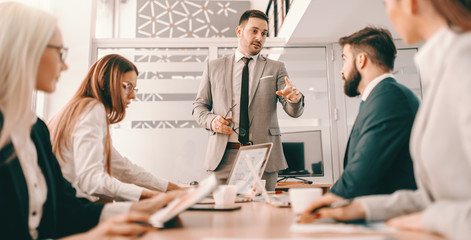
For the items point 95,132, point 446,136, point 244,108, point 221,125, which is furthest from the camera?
point 244,108

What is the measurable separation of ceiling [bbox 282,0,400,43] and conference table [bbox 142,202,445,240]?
234cm

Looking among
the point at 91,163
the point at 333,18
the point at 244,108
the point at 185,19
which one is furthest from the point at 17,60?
the point at 185,19

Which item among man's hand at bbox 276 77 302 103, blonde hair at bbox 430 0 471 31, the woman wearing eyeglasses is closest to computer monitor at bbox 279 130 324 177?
man's hand at bbox 276 77 302 103

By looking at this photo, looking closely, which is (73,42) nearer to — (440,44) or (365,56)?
(365,56)

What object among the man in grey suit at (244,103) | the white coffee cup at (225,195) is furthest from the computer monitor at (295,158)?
the white coffee cup at (225,195)

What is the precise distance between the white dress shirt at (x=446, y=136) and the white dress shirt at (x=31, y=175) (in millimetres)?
961

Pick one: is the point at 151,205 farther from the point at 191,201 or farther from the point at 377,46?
the point at 377,46

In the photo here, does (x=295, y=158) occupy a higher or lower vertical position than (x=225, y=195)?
higher

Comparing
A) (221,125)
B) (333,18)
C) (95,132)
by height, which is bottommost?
(95,132)

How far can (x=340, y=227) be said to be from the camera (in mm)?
743

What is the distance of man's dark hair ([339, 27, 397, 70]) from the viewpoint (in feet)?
5.53

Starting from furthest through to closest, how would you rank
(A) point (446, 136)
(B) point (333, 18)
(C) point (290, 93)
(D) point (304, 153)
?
1. (D) point (304, 153)
2. (B) point (333, 18)
3. (C) point (290, 93)
4. (A) point (446, 136)

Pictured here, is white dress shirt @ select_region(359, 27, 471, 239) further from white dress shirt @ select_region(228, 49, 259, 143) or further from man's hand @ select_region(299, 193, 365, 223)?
white dress shirt @ select_region(228, 49, 259, 143)

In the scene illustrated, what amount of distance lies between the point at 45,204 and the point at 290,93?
55.6 inches
